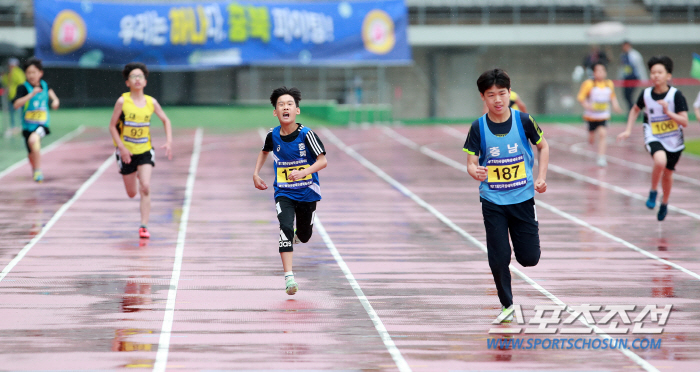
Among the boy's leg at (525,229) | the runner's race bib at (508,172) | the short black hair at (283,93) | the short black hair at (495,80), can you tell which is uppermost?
the short black hair at (495,80)

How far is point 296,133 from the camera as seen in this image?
849 cm

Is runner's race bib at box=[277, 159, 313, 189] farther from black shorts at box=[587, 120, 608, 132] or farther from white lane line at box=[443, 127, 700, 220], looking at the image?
black shorts at box=[587, 120, 608, 132]

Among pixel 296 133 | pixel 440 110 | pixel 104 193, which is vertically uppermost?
pixel 296 133

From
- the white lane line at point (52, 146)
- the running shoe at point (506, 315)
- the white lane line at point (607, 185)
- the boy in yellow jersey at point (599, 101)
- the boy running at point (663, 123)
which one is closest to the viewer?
the running shoe at point (506, 315)

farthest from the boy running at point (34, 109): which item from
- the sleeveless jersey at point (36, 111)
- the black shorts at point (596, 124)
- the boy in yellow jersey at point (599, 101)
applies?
the black shorts at point (596, 124)

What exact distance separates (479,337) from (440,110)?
33.3 meters

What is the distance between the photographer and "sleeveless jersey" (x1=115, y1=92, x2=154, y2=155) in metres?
11.2

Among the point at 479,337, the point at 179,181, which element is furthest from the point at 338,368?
the point at 179,181

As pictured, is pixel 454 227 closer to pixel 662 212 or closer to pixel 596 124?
pixel 662 212

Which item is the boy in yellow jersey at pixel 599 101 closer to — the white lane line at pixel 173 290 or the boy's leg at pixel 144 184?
the white lane line at pixel 173 290

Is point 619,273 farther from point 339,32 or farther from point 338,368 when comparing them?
point 339,32

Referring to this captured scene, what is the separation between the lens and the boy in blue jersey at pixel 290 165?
8344mm

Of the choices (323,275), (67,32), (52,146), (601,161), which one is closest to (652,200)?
(323,275)

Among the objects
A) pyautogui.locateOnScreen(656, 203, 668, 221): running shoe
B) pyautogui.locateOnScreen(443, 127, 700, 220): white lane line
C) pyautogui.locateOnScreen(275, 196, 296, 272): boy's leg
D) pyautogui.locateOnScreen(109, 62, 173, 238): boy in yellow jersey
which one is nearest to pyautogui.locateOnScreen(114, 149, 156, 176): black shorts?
pyautogui.locateOnScreen(109, 62, 173, 238): boy in yellow jersey
